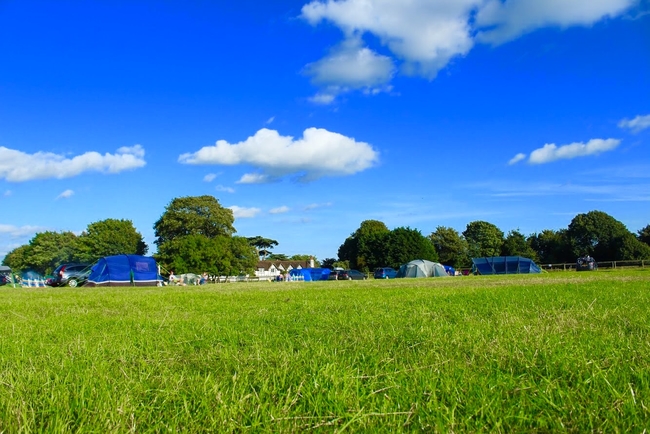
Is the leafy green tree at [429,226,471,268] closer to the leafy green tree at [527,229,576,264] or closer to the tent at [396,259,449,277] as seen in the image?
the leafy green tree at [527,229,576,264]

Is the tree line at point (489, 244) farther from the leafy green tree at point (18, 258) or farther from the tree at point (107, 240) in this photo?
the leafy green tree at point (18, 258)

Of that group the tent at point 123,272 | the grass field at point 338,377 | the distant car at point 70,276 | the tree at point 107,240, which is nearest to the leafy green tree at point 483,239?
the tree at point 107,240

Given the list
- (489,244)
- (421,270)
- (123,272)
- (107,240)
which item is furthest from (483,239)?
(123,272)

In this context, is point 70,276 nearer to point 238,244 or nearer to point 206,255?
point 206,255

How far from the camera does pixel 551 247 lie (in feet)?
278

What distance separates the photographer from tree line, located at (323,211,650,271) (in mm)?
70438

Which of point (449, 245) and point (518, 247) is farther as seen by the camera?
point (449, 245)

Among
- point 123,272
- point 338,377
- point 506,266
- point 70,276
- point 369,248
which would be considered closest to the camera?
point 338,377

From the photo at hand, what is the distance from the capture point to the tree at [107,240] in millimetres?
68750

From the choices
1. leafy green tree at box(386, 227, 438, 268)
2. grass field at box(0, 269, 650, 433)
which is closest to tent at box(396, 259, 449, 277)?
leafy green tree at box(386, 227, 438, 268)

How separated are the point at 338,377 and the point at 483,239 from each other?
9367cm

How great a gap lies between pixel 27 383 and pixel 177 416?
1073 millimetres

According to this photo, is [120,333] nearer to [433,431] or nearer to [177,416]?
[177,416]

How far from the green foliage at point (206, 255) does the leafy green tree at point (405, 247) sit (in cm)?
2071
